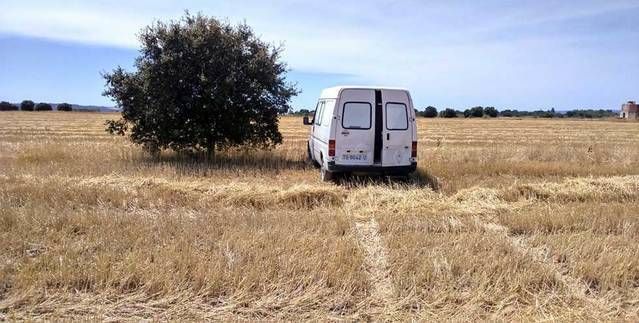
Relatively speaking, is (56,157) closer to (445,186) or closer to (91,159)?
(91,159)

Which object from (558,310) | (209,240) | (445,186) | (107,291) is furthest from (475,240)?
(445,186)

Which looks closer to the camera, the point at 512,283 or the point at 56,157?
the point at 512,283

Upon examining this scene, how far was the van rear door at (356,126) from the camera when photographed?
10.5 meters

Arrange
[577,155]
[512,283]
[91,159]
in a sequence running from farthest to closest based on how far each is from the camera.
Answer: [577,155], [91,159], [512,283]

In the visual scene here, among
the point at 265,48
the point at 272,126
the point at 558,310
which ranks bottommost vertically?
the point at 558,310

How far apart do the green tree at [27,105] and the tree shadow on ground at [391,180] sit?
99.3m

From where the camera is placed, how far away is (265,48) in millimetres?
14727

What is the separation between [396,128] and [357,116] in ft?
2.95

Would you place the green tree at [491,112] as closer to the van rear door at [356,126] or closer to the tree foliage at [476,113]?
the tree foliage at [476,113]

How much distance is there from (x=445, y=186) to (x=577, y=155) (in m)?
8.33

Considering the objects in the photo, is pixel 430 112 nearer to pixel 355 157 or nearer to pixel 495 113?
pixel 495 113

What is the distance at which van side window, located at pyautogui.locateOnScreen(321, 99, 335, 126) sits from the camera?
1070 cm

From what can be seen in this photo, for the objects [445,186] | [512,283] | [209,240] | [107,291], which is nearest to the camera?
[107,291]

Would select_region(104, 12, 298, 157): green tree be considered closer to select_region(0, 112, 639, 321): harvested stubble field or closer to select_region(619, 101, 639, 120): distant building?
select_region(0, 112, 639, 321): harvested stubble field
